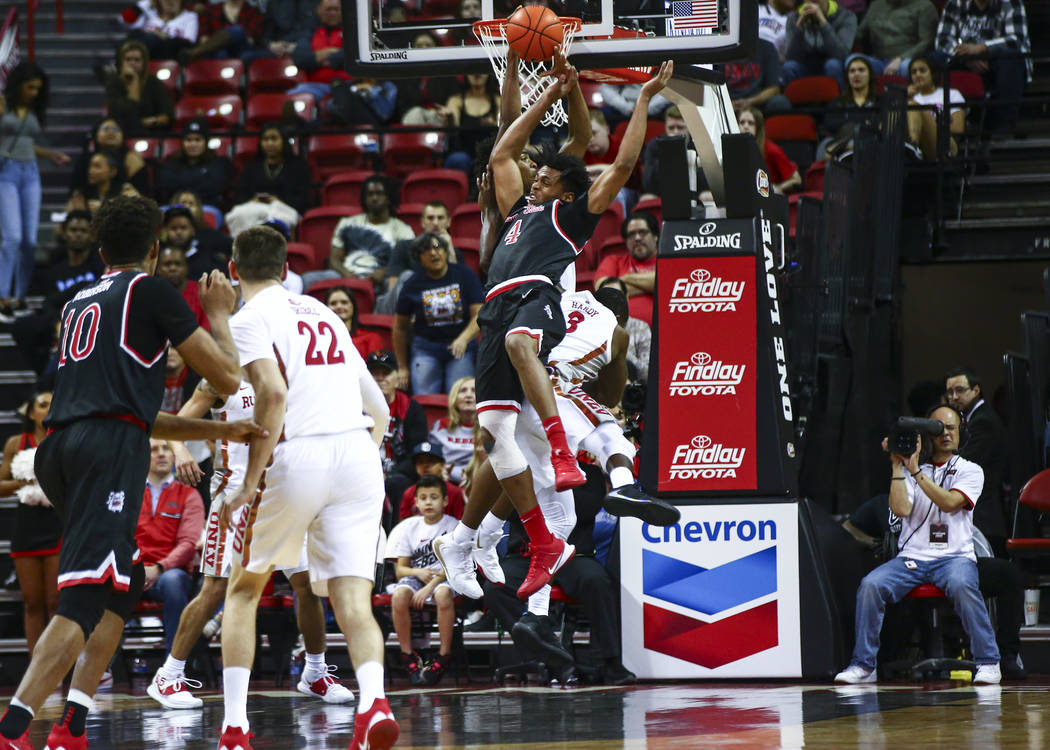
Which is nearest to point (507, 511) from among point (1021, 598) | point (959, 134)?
point (1021, 598)

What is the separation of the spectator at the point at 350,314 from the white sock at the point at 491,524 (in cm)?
345

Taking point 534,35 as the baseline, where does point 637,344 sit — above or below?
below

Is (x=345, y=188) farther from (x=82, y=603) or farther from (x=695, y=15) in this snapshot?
(x=82, y=603)

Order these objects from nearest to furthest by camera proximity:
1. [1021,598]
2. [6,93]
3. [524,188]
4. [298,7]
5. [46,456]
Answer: [46,456] → [524,188] → [1021,598] → [6,93] → [298,7]

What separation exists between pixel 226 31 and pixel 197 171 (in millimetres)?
3646

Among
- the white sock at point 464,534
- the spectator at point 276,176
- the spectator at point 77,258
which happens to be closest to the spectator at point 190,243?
the spectator at point 77,258

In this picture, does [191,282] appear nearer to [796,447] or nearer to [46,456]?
[796,447]

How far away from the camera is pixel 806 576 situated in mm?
9719

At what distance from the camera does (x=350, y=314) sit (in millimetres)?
12000

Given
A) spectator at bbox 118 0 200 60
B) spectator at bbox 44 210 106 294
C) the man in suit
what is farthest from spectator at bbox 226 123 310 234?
the man in suit

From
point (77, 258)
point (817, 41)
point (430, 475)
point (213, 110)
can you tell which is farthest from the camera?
point (213, 110)

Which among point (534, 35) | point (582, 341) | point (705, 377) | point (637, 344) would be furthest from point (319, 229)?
point (534, 35)

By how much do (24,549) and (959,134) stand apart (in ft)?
28.6

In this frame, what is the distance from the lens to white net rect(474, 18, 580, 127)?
314 inches
